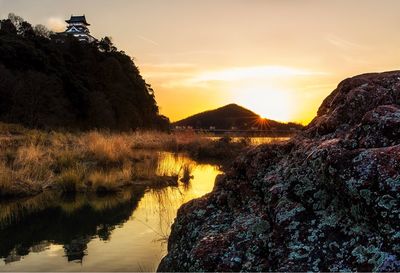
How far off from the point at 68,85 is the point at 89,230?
43122mm

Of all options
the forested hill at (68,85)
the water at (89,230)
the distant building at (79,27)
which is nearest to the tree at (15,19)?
the forested hill at (68,85)

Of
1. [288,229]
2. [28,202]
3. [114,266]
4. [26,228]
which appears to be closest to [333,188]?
[288,229]

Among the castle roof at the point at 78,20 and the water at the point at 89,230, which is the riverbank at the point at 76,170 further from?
the castle roof at the point at 78,20

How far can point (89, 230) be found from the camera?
9.39 metres

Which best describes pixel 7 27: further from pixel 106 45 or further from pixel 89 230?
pixel 89 230

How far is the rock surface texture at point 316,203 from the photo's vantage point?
2.84m

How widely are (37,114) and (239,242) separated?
38041mm

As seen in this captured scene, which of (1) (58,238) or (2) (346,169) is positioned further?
(1) (58,238)

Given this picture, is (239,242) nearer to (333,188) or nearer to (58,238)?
(333,188)

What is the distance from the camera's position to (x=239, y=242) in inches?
134

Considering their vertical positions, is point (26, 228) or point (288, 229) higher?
point (288, 229)

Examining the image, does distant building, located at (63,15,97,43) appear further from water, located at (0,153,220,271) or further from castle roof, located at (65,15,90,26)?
water, located at (0,153,220,271)

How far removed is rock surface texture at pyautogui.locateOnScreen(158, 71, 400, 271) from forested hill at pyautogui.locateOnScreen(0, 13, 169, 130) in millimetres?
35084

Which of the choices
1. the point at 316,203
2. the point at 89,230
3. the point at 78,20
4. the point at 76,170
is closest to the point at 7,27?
the point at 78,20
